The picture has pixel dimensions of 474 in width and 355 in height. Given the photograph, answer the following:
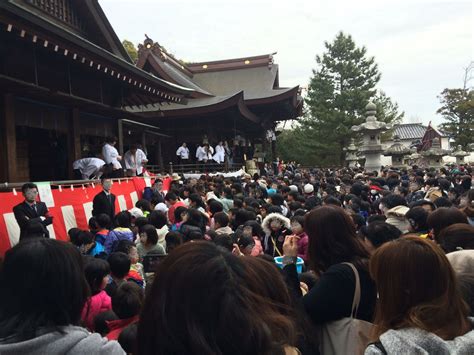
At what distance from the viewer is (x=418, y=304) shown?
5.14 feet

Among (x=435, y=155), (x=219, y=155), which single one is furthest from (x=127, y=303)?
(x=435, y=155)

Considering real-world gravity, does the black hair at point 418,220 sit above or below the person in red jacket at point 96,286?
above

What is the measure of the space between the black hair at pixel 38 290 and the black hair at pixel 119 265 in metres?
1.78

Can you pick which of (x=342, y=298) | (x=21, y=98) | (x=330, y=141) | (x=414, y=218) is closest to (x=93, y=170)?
(x=21, y=98)

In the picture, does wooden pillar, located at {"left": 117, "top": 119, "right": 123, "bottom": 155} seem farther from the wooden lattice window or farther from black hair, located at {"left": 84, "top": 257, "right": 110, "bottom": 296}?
black hair, located at {"left": 84, "top": 257, "right": 110, "bottom": 296}

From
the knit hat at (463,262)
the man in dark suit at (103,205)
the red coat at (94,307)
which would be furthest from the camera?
the man in dark suit at (103,205)

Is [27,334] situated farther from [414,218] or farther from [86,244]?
[414,218]

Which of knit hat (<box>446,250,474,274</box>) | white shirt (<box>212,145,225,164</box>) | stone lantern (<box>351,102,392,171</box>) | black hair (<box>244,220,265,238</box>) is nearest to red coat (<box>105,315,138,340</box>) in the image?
knit hat (<box>446,250,474,274</box>)

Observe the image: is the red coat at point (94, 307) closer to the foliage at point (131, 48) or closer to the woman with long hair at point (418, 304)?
the woman with long hair at point (418, 304)

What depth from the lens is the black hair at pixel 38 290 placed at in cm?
140

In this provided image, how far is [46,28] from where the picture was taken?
243 inches

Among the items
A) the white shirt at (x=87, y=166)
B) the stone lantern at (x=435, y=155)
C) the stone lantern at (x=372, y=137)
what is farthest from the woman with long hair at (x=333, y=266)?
the stone lantern at (x=435, y=155)

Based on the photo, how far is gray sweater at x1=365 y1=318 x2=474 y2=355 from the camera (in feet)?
4.72

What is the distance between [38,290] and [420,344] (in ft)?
4.59
